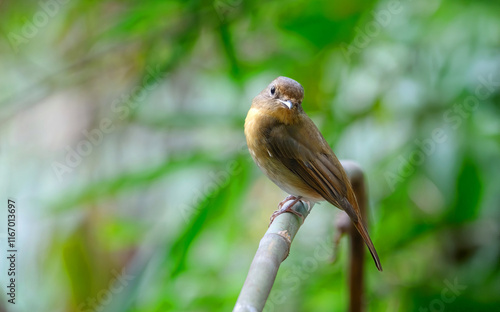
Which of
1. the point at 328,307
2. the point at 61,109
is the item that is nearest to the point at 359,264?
the point at 328,307

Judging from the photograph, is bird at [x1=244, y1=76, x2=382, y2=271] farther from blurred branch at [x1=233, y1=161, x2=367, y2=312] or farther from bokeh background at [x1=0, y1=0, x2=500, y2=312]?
bokeh background at [x1=0, y1=0, x2=500, y2=312]

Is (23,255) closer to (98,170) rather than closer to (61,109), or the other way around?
(98,170)

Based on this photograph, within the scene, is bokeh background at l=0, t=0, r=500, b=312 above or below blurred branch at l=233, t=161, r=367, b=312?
above

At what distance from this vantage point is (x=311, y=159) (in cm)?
246

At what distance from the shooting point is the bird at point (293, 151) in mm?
2375

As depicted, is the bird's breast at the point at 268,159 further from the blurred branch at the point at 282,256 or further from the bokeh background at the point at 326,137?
the bokeh background at the point at 326,137

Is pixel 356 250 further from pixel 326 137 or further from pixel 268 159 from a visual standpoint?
pixel 326 137

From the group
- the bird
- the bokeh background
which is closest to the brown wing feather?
the bird

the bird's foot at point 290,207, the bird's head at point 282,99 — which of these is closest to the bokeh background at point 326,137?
the bird's foot at point 290,207

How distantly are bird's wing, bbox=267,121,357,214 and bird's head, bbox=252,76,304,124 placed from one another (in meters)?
0.06

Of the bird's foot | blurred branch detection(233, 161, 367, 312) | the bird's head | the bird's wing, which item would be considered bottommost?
blurred branch detection(233, 161, 367, 312)

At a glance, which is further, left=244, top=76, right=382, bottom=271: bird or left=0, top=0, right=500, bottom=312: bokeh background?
left=0, top=0, right=500, bottom=312: bokeh background

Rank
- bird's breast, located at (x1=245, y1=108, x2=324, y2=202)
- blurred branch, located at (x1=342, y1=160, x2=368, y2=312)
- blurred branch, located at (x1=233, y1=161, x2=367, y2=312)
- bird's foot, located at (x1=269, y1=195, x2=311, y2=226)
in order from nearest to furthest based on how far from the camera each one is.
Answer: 1. blurred branch, located at (x1=233, y1=161, x2=367, y2=312)
2. bird's foot, located at (x1=269, y1=195, x2=311, y2=226)
3. blurred branch, located at (x1=342, y1=160, x2=368, y2=312)
4. bird's breast, located at (x1=245, y1=108, x2=324, y2=202)

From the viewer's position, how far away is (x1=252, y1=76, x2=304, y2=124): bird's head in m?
2.30
